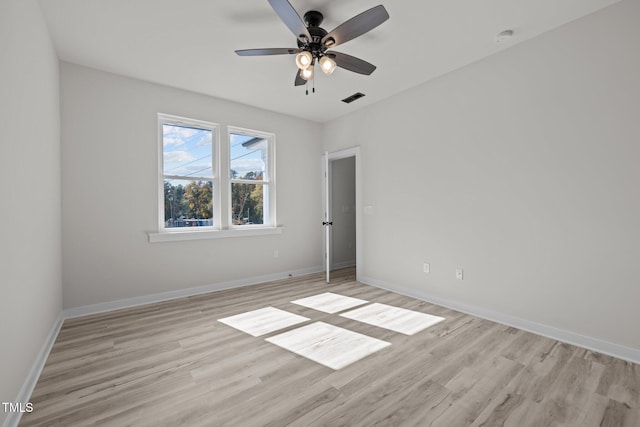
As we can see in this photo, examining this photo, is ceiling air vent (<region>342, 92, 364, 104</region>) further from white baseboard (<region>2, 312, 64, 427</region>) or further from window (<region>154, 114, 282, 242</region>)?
white baseboard (<region>2, 312, 64, 427</region>)

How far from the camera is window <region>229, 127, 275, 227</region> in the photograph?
4441 mm

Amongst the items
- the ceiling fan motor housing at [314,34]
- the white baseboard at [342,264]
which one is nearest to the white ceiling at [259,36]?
the ceiling fan motor housing at [314,34]

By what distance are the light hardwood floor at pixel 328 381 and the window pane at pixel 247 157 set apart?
8.00ft

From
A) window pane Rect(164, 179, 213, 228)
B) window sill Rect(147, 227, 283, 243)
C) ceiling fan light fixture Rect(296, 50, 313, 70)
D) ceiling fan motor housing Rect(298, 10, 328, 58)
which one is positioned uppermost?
ceiling fan motor housing Rect(298, 10, 328, 58)

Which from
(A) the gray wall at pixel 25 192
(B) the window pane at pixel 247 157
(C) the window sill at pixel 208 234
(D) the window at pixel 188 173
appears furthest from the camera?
(B) the window pane at pixel 247 157

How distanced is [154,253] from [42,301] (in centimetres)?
140

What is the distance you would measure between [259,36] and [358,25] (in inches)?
43.7

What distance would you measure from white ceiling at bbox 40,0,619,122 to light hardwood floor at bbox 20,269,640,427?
9.33ft

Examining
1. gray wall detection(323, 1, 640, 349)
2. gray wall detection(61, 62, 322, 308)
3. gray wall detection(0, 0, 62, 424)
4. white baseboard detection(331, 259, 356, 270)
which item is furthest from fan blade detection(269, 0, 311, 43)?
white baseboard detection(331, 259, 356, 270)

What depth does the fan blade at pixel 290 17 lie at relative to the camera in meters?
1.88

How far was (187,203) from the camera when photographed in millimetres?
4008

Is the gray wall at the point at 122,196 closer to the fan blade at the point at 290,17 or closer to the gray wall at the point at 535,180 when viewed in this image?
the fan blade at the point at 290,17

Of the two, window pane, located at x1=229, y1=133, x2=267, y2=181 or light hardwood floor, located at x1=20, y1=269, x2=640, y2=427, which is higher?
window pane, located at x1=229, y1=133, x2=267, y2=181

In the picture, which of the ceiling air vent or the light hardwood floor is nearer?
the light hardwood floor
